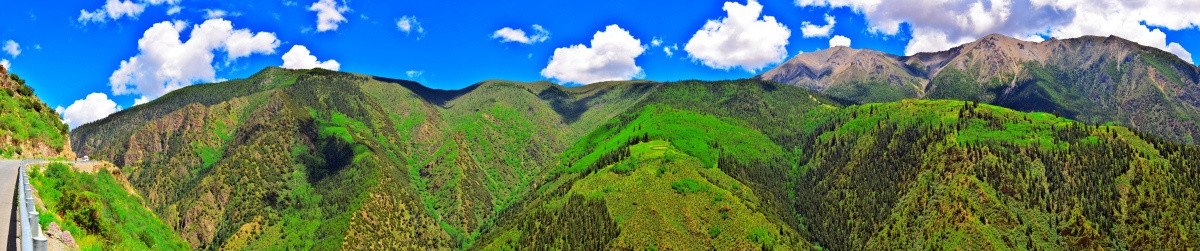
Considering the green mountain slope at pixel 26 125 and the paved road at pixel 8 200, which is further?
the green mountain slope at pixel 26 125

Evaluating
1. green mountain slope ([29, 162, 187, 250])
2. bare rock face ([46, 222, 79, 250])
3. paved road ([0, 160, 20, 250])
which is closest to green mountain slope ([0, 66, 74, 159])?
green mountain slope ([29, 162, 187, 250])

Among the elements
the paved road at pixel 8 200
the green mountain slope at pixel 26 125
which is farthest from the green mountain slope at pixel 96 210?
the green mountain slope at pixel 26 125

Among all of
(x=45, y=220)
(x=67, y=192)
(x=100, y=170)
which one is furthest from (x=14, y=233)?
(x=100, y=170)

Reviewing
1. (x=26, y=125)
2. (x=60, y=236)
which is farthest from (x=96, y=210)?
(x=26, y=125)

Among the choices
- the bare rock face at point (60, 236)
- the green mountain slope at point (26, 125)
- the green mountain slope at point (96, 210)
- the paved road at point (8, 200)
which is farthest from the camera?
Result: the green mountain slope at point (26, 125)

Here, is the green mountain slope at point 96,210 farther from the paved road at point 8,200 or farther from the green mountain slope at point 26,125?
the green mountain slope at point 26,125

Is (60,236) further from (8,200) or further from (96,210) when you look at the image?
(96,210)
